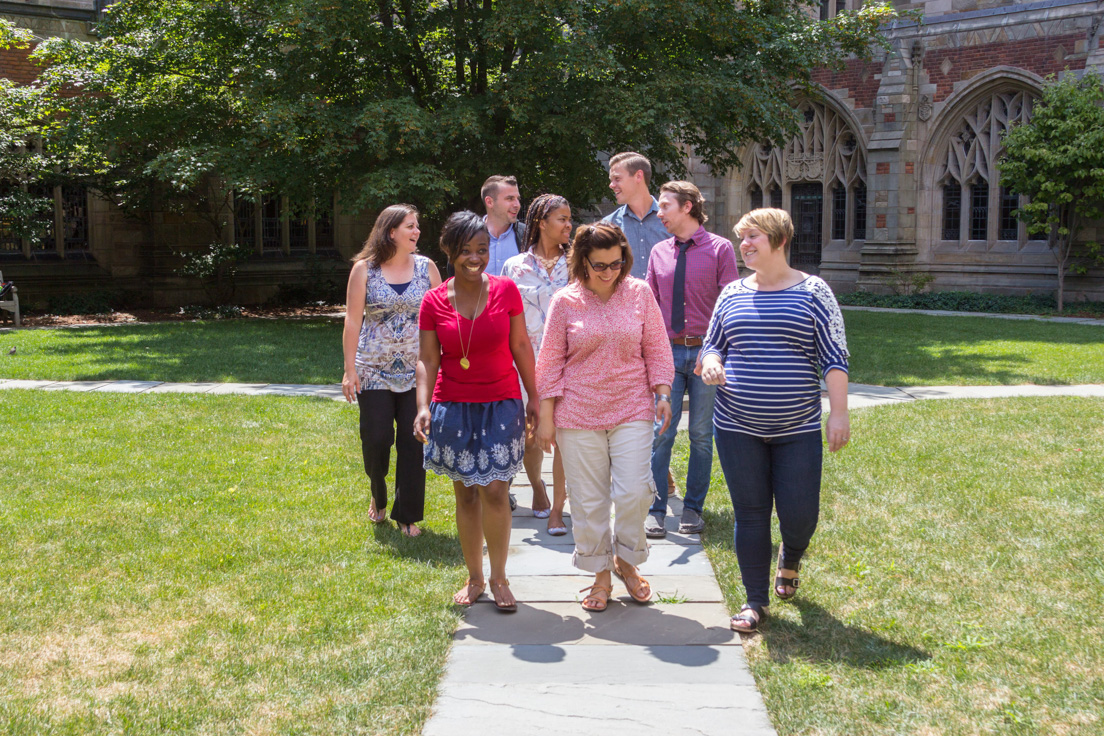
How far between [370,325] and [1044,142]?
18190 mm

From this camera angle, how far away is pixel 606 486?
15.0ft

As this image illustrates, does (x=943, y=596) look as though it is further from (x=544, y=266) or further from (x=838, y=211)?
(x=838, y=211)

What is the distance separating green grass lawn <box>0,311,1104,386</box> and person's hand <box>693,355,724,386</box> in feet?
25.2

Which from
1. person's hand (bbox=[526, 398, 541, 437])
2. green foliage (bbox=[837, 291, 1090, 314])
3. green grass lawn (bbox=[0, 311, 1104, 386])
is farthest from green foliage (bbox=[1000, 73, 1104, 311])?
person's hand (bbox=[526, 398, 541, 437])

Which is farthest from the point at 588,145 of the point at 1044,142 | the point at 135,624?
the point at 135,624

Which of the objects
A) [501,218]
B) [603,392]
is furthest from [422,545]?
[501,218]

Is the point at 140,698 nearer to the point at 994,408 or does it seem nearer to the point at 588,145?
the point at 994,408

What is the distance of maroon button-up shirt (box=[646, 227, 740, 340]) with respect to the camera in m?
5.63

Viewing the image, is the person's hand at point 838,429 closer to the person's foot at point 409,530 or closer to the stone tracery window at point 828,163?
the person's foot at point 409,530

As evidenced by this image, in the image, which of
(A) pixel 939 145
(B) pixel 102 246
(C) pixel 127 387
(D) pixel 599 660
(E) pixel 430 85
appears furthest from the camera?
(A) pixel 939 145

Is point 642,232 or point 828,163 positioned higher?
point 828,163

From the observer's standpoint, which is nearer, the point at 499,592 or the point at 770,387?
the point at 770,387

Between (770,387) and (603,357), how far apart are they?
768 millimetres

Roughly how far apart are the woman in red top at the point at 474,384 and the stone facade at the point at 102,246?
16.3 meters
